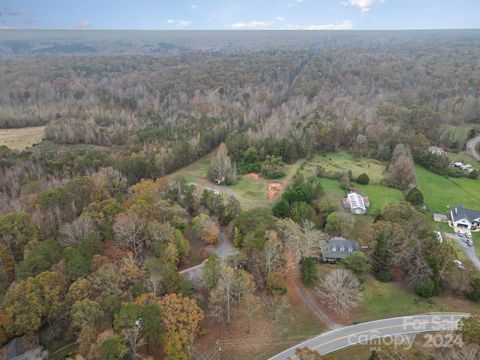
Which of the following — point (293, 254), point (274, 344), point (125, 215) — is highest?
point (125, 215)

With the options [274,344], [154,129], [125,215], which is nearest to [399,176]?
[274,344]

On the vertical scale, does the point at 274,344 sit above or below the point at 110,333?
below

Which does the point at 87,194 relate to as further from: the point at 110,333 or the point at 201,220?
the point at 110,333

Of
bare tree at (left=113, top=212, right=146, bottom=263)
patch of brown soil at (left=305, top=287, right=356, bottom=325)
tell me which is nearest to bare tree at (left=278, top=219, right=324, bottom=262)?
patch of brown soil at (left=305, top=287, right=356, bottom=325)

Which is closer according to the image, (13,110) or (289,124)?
(289,124)

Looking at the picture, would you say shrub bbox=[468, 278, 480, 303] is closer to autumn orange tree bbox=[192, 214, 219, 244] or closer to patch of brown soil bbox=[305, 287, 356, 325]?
patch of brown soil bbox=[305, 287, 356, 325]

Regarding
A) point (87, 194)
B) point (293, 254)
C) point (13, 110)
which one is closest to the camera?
point (293, 254)
